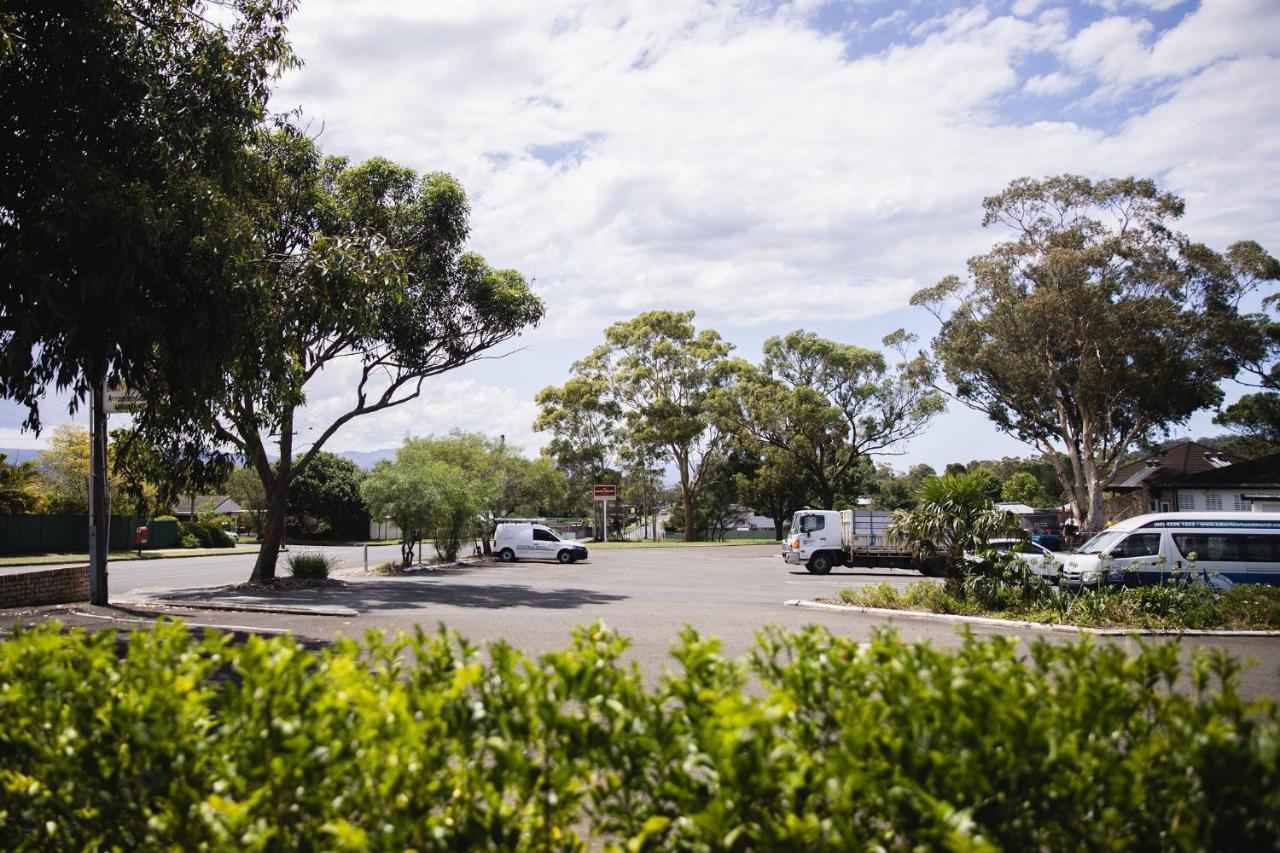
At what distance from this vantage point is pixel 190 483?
55.8ft

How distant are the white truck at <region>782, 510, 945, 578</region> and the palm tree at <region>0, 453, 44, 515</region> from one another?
32551mm

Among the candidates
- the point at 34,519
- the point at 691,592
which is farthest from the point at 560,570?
the point at 34,519

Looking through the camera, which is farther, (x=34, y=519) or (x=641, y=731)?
(x=34, y=519)

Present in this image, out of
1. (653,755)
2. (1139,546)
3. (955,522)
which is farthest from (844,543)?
(653,755)

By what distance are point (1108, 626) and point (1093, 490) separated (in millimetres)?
26631

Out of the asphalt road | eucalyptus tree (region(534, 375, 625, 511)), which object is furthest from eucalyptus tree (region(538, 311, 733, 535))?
the asphalt road

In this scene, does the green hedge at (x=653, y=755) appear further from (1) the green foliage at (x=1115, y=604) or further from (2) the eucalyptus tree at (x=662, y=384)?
(2) the eucalyptus tree at (x=662, y=384)

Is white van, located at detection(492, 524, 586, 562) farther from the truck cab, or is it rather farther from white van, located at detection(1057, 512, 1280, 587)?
white van, located at detection(1057, 512, 1280, 587)

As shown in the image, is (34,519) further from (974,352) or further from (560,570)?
(974,352)

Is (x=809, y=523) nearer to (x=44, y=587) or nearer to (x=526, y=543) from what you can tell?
(x=526, y=543)

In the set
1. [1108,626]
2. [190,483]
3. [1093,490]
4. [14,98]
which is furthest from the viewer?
[1093,490]

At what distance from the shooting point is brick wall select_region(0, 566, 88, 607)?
15.3m

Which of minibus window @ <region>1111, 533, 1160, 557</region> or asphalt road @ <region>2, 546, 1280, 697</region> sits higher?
minibus window @ <region>1111, 533, 1160, 557</region>

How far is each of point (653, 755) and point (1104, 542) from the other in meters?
19.6
